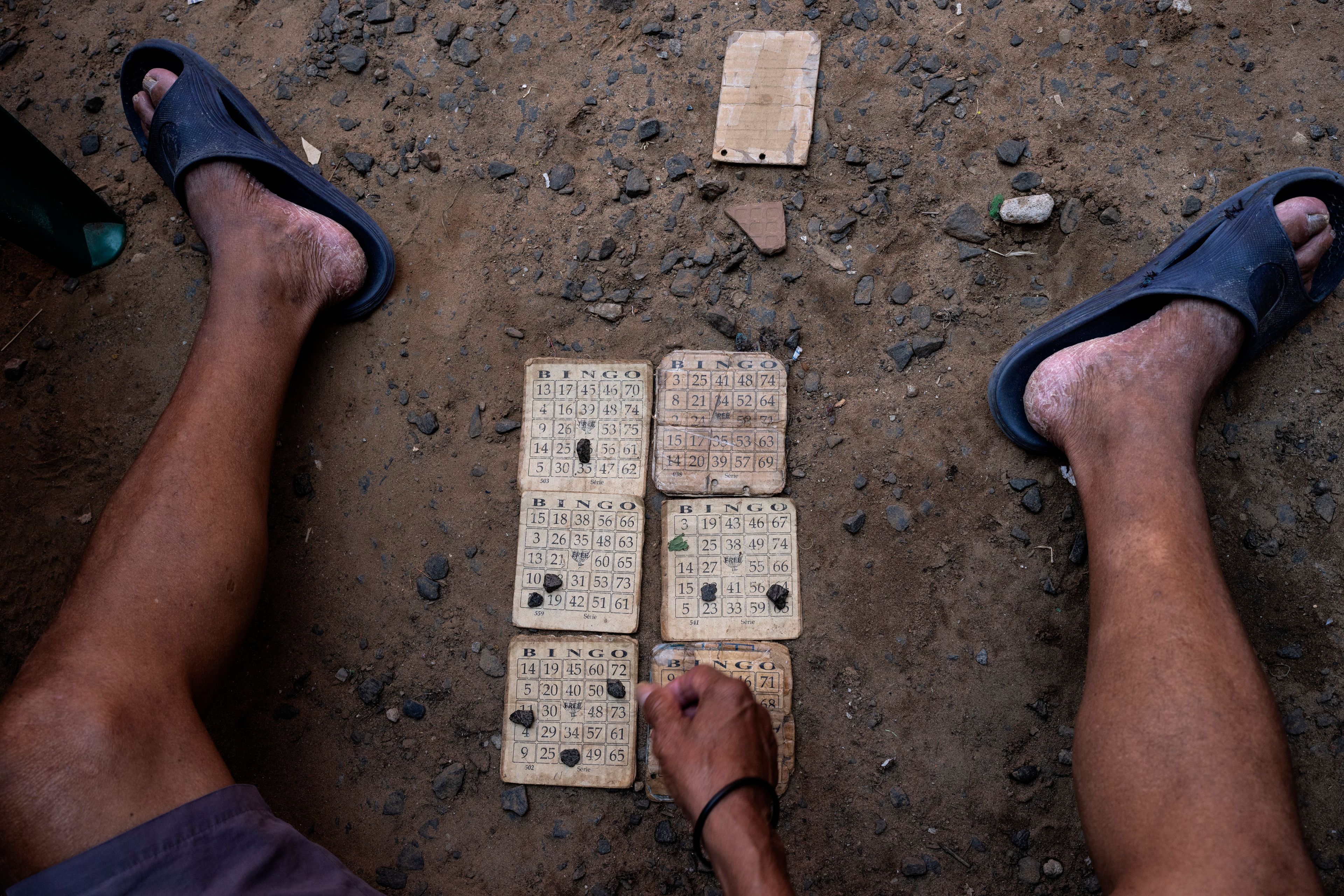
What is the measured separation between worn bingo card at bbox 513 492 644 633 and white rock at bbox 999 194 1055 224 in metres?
1.08

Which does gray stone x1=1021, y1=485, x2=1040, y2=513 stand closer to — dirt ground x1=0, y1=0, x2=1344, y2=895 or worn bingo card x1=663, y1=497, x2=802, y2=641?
dirt ground x1=0, y1=0, x2=1344, y2=895

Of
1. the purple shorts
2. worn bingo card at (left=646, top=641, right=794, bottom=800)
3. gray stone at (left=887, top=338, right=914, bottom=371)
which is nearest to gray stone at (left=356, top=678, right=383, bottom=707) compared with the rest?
the purple shorts

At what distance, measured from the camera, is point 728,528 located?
6.09 ft

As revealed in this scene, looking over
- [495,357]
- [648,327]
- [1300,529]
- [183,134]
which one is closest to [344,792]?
[495,357]

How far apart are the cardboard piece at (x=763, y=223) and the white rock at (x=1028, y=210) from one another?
515 millimetres

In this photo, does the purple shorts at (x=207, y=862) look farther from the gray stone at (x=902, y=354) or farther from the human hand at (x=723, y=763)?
the gray stone at (x=902, y=354)

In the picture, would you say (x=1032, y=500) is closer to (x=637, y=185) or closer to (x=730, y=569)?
(x=730, y=569)

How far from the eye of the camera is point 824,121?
6.73 feet

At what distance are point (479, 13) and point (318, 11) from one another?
0.45 metres

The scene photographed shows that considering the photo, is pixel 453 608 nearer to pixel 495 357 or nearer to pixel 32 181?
pixel 495 357

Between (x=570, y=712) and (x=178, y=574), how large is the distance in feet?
2.68

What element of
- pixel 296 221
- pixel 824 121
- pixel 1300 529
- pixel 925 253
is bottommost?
pixel 1300 529

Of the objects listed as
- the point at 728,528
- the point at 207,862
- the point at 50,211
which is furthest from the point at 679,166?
the point at 207,862

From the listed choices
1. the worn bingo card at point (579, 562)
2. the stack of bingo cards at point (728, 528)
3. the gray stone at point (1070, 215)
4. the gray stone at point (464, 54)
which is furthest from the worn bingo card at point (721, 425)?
the gray stone at point (464, 54)
